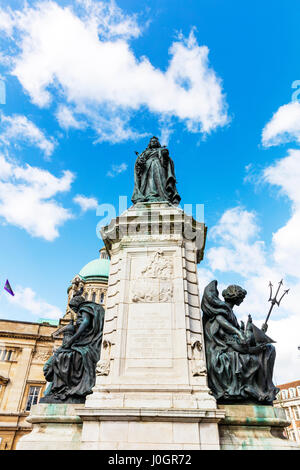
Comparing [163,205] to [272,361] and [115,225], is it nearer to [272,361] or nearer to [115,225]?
[115,225]

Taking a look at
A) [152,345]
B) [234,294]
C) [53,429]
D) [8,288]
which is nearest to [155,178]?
[234,294]

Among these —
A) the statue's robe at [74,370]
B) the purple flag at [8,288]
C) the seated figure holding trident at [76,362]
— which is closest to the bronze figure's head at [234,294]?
the seated figure holding trident at [76,362]

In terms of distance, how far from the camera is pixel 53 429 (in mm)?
6324

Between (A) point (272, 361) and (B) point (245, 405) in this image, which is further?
(A) point (272, 361)

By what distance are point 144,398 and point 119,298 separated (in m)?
2.27

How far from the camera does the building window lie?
40584 millimetres

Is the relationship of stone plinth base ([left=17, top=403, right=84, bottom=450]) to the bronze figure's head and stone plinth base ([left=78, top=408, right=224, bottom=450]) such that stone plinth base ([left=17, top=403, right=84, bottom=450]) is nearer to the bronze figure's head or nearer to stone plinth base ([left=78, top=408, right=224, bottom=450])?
stone plinth base ([left=78, top=408, right=224, bottom=450])

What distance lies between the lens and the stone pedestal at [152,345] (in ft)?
18.4

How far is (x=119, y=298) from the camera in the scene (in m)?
7.47

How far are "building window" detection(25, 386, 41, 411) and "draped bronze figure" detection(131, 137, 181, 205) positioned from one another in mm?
40379

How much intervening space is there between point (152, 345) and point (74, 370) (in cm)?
198

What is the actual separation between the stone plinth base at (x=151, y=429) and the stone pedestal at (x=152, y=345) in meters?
0.02

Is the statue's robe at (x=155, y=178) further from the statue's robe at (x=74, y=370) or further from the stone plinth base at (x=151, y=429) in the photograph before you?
the stone plinth base at (x=151, y=429)
